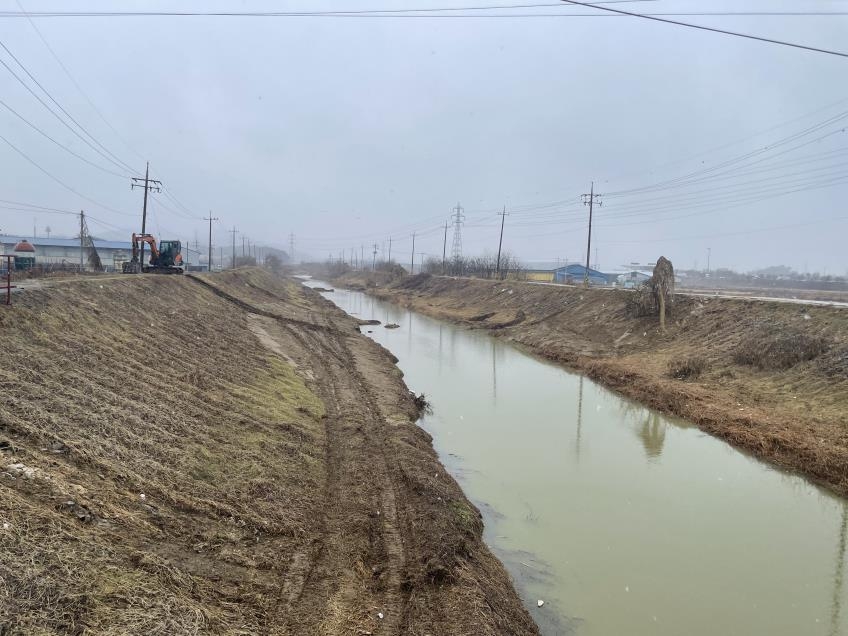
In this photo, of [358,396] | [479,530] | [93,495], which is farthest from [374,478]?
[358,396]

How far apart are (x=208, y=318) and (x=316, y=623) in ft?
56.7

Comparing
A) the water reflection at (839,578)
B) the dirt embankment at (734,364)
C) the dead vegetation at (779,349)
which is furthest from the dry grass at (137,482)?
the dead vegetation at (779,349)

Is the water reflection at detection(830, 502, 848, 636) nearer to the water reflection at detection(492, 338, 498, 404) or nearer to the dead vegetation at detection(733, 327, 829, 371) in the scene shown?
the dead vegetation at detection(733, 327, 829, 371)

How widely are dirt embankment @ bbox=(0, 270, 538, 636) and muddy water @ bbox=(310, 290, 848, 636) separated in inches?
41.2

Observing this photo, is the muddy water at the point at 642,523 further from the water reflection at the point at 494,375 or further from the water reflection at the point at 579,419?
the water reflection at the point at 494,375

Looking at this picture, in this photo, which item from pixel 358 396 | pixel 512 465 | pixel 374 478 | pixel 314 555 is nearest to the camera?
pixel 314 555

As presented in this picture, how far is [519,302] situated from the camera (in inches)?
1711

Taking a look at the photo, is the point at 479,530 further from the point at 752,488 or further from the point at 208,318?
the point at 208,318

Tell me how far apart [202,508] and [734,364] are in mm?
18666

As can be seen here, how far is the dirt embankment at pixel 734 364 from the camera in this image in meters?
12.5

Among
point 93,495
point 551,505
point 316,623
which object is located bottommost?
point 551,505

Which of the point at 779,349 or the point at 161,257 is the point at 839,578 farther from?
the point at 161,257

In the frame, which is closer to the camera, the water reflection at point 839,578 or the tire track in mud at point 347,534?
the tire track in mud at point 347,534

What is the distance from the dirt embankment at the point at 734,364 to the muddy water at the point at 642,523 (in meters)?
0.82
